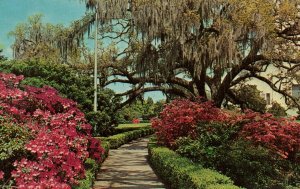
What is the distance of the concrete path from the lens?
513 inches

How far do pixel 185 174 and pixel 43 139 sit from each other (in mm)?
3591

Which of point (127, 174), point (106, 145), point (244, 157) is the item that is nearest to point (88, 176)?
point (127, 174)

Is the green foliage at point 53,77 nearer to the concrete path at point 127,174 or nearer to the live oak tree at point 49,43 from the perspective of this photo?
the concrete path at point 127,174

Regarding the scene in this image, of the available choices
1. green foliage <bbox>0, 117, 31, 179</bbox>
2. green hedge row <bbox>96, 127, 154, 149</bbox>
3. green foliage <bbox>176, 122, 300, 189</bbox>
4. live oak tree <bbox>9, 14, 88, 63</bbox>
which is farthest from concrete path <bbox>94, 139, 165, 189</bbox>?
live oak tree <bbox>9, 14, 88, 63</bbox>

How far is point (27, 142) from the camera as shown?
877 centimetres

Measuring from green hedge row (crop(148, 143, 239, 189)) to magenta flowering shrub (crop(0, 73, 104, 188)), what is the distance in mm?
2348

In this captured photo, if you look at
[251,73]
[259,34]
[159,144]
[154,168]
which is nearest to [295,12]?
[259,34]

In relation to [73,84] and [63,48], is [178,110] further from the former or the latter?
[63,48]

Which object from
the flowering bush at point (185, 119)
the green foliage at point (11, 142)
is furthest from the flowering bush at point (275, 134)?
the green foliage at point (11, 142)

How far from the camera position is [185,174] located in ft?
34.7

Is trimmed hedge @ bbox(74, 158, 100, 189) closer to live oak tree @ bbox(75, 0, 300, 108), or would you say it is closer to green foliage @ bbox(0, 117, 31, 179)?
green foliage @ bbox(0, 117, 31, 179)

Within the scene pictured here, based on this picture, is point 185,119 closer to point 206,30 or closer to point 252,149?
point 252,149

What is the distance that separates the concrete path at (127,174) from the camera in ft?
42.8

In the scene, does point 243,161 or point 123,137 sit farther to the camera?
point 123,137
